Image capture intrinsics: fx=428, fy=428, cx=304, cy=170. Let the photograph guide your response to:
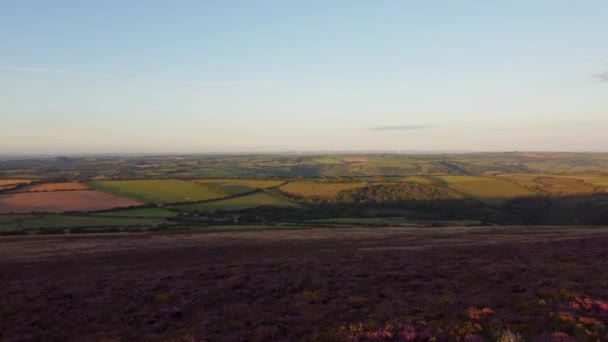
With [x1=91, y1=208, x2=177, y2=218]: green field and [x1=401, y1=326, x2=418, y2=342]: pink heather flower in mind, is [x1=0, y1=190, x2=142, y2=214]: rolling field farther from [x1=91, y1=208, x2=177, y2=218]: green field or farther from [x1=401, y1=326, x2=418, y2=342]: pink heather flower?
[x1=401, y1=326, x2=418, y2=342]: pink heather flower

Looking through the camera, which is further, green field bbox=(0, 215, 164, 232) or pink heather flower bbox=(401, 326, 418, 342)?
green field bbox=(0, 215, 164, 232)

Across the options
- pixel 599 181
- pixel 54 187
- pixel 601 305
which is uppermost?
pixel 601 305

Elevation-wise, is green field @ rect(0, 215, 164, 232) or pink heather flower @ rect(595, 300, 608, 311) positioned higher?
pink heather flower @ rect(595, 300, 608, 311)

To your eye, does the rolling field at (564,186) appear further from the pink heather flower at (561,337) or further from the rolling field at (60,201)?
the pink heather flower at (561,337)

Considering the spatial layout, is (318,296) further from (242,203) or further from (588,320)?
(242,203)

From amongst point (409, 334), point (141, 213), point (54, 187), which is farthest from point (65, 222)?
point (409, 334)

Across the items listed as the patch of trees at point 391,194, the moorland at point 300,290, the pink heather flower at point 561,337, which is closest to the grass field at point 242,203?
the patch of trees at point 391,194

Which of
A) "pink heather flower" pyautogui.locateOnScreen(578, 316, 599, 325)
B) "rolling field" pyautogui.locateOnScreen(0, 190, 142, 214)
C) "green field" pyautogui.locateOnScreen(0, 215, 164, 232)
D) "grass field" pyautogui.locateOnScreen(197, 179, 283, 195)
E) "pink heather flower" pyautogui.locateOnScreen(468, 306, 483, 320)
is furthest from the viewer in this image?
"grass field" pyautogui.locateOnScreen(197, 179, 283, 195)

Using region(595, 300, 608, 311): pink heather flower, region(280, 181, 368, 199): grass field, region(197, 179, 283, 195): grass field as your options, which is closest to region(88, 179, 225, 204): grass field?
region(197, 179, 283, 195): grass field
